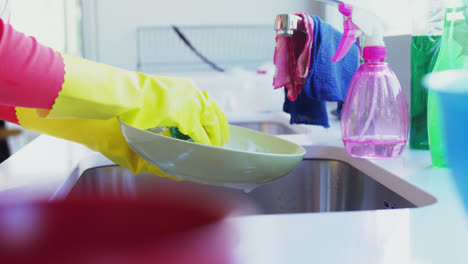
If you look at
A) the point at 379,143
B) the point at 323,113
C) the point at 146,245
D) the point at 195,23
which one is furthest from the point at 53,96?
the point at 195,23

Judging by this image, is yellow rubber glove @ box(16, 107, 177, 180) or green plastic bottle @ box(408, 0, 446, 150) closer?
yellow rubber glove @ box(16, 107, 177, 180)

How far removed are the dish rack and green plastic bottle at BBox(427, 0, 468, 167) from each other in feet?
6.44

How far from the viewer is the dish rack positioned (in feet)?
8.69

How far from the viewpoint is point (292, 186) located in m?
1.01

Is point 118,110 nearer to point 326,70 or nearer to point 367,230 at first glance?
point 367,230

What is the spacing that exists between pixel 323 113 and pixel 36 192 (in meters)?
0.64

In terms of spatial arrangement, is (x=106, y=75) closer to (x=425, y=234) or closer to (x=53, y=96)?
(x=53, y=96)

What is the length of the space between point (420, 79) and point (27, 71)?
666 mm

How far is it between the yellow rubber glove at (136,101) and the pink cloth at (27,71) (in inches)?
0.5

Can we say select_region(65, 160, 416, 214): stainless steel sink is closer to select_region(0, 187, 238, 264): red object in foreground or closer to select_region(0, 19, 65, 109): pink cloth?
select_region(0, 19, 65, 109): pink cloth

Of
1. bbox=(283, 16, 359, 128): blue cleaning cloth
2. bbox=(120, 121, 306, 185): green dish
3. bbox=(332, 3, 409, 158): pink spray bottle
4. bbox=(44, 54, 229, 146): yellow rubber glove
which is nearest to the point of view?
bbox=(44, 54, 229, 146): yellow rubber glove

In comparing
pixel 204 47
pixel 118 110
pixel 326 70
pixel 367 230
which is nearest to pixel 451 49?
pixel 326 70

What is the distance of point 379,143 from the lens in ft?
2.80

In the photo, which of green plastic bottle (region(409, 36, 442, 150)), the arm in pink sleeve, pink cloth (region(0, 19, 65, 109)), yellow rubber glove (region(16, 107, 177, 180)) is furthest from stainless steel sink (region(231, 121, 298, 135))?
pink cloth (region(0, 19, 65, 109))
